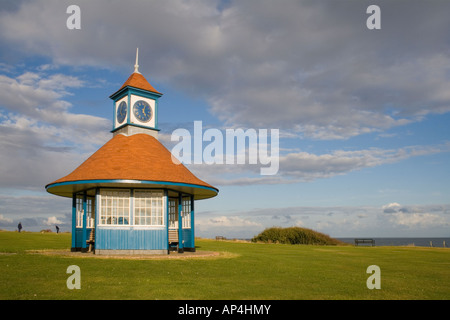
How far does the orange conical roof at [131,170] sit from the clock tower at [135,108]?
2.14 ft

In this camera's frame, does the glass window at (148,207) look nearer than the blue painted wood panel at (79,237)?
Yes

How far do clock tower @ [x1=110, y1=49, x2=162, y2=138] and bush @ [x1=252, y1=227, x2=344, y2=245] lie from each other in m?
19.6

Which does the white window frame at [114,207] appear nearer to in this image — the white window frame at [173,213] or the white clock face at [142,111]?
the white window frame at [173,213]

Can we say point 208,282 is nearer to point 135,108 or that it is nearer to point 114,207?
point 114,207

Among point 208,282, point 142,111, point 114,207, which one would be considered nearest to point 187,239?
point 114,207

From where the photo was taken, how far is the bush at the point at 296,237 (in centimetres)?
3841

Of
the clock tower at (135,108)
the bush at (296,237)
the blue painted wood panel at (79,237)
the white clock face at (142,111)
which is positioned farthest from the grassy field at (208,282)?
the bush at (296,237)

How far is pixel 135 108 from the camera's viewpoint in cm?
2398

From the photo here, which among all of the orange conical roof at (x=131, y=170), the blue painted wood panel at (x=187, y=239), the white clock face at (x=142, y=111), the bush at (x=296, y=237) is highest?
the white clock face at (x=142, y=111)
